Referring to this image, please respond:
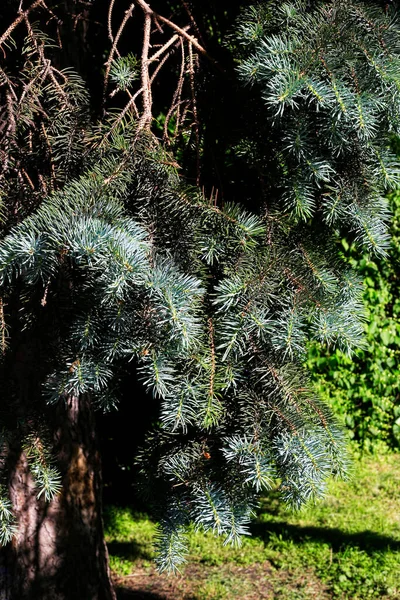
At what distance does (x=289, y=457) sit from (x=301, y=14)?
116 cm

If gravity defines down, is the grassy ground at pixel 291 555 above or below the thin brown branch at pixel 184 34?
below

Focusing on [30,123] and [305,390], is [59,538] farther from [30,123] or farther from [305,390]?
[30,123]

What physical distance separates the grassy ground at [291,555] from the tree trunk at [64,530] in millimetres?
556

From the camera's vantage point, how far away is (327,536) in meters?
4.34

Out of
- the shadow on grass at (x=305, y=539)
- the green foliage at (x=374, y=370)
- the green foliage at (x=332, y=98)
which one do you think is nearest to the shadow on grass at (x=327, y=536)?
the shadow on grass at (x=305, y=539)

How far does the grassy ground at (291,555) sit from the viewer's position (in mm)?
3744

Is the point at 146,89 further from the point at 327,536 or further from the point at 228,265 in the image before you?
the point at 327,536

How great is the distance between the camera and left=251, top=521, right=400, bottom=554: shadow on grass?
4119 millimetres

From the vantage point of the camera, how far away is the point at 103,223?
4.57 feet

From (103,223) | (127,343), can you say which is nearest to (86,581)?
(127,343)

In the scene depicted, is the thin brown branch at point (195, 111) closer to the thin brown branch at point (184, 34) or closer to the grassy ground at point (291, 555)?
the thin brown branch at point (184, 34)

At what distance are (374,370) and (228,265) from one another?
13.6 feet

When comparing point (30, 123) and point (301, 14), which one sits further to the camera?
point (30, 123)

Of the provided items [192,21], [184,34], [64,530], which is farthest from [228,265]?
[64,530]
